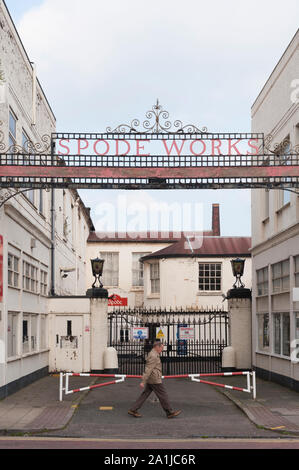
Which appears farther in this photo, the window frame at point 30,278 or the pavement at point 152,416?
the window frame at point 30,278

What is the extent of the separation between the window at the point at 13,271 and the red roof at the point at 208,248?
17.9 meters

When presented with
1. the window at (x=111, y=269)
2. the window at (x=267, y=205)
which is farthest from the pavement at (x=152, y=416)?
the window at (x=111, y=269)

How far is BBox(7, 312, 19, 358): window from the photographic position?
56.2ft

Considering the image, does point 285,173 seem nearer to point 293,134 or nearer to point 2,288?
point 293,134

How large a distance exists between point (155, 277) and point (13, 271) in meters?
19.7

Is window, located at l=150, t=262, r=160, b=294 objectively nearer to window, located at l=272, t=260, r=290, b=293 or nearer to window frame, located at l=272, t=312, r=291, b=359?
window, located at l=272, t=260, r=290, b=293

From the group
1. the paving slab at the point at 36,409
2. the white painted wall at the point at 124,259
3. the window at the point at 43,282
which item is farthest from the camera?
the white painted wall at the point at 124,259

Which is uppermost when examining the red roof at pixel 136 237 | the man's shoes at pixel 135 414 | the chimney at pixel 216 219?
the chimney at pixel 216 219

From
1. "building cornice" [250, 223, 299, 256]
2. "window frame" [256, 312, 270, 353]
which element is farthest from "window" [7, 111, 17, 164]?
"window frame" [256, 312, 270, 353]

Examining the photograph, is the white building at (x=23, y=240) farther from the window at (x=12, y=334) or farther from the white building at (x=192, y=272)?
the white building at (x=192, y=272)

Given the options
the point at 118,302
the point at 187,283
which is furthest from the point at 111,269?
the point at 187,283

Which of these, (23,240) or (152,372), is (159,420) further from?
(23,240)

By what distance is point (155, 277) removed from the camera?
36.9 metres

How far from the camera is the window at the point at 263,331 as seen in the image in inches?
845
